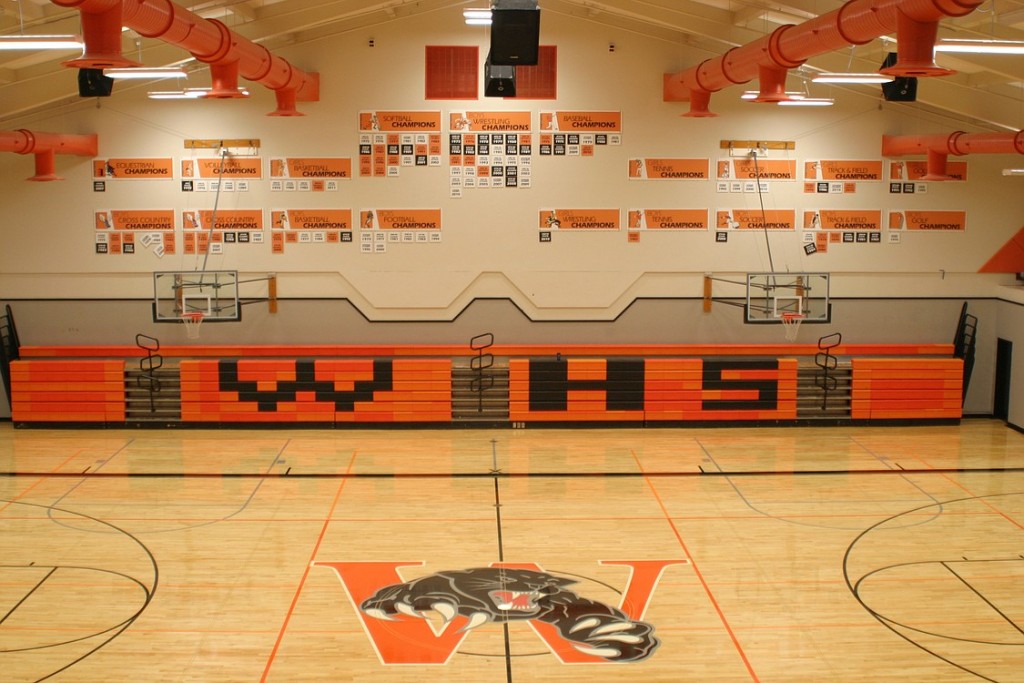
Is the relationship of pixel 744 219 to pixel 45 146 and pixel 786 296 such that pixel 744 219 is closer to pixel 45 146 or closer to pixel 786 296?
pixel 786 296

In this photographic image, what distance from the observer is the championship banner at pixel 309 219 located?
1484 centimetres

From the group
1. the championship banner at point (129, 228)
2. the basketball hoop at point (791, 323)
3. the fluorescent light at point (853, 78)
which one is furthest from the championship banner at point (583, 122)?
the championship banner at point (129, 228)

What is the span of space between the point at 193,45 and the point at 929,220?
10.9m

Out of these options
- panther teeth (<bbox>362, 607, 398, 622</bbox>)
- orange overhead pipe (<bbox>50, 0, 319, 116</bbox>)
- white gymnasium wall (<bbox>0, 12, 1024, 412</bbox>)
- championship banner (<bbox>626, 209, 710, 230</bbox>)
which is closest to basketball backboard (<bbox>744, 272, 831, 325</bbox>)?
white gymnasium wall (<bbox>0, 12, 1024, 412</bbox>)

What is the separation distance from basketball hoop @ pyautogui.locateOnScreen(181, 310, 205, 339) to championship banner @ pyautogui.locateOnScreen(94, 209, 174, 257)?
1342mm

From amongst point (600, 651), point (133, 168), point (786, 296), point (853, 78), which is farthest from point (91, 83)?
point (786, 296)

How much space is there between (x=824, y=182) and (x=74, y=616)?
1163 cm

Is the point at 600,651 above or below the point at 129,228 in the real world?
below

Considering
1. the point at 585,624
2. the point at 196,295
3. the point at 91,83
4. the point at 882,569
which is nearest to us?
the point at 585,624

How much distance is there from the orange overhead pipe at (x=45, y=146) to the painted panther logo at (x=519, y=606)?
848 centimetres

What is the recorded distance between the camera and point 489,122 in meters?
14.8

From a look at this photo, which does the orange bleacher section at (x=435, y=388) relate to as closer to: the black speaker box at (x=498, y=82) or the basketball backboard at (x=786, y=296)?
the basketball backboard at (x=786, y=296)

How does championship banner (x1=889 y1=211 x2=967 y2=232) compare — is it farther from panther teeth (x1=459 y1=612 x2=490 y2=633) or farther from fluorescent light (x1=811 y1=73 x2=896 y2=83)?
panther teeth (x1=459 y1=612 x2=490 y2=633)

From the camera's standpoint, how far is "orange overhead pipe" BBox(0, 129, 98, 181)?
13.2 metres
